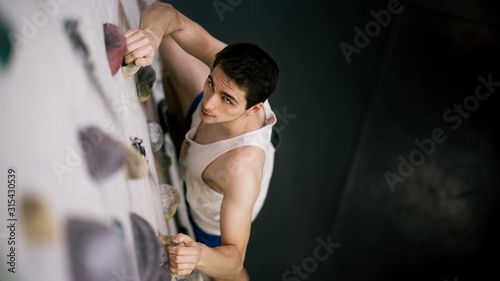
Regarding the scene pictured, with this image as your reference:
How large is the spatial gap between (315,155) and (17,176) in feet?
6.89

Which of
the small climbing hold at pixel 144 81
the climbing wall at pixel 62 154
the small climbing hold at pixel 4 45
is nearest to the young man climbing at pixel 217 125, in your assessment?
the small climbing hold at pixel 144 81

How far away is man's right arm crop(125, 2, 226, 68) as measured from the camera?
879 millimetres

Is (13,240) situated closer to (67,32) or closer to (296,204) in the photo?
(67,32)

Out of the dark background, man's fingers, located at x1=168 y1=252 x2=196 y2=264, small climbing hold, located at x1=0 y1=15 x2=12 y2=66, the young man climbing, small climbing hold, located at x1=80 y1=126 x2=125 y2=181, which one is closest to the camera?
small climbing hold, located at x1=0 y1=15 x2=12 y2=66

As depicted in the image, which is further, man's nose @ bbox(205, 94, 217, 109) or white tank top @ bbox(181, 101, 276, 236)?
white tank top @ bbox(181, 101, 276, 236)

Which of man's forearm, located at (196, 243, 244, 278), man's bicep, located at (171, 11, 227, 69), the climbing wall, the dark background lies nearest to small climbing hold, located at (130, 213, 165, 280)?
the climbing wall

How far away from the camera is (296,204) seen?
7.90 ft

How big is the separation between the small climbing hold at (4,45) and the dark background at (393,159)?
6.22 ft

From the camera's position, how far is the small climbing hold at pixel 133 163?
→ 0.74 meters

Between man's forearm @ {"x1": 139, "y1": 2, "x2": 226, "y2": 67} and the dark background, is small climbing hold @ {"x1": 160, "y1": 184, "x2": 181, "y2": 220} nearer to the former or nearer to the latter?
man's forearm @ {"x1": 139, "y1": 2, "x2": 226, "y2": 67}

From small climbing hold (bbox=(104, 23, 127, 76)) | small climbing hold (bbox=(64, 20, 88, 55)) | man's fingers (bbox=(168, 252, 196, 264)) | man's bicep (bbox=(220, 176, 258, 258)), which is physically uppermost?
small climbing hold (bbox=(64, 20, 88, 55))

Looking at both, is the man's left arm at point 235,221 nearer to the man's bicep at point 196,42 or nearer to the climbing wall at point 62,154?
the climbing wall at point 62,154

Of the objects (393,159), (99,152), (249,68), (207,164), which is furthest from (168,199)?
(393,159)

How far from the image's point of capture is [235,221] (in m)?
1.05
